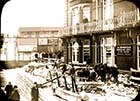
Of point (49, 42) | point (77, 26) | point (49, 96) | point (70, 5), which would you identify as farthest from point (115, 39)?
point (70, 5)

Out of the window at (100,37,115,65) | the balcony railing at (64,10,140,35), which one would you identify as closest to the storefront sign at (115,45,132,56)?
the window at (100,37,115,65)

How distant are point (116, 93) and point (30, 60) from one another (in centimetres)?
235

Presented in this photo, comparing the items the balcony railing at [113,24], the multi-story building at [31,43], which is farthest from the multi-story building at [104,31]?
the multi-story building at [31,43]

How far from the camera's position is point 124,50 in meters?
6.77

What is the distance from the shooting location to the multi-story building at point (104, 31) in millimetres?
6379

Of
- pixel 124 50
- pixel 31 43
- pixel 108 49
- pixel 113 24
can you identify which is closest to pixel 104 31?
pixel 113 24

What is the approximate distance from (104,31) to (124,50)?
103 cm

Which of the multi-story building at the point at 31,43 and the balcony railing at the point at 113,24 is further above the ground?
the balcony railing at the point at 113,24

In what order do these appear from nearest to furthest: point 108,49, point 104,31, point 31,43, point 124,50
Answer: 1. point 124,50
2. point 31,43
3. point 108,49
4. point 104,31

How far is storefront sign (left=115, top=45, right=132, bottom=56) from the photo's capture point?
642cm

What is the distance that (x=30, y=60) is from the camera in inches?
256

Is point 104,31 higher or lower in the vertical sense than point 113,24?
lower

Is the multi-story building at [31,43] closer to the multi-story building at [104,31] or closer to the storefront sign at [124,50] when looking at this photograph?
the multi-story building at [104,31]

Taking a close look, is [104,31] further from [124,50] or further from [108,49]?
[124,50]
